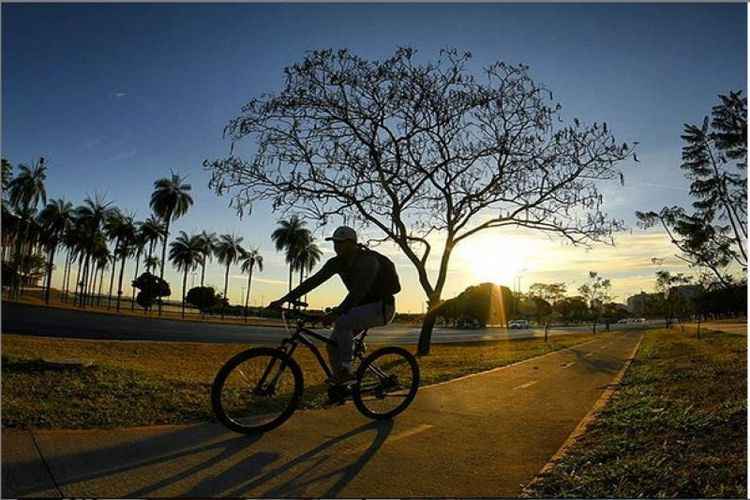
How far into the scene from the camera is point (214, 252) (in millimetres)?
73812

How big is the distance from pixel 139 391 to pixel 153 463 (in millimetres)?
2519

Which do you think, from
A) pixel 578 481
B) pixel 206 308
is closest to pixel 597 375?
pixel 578 481

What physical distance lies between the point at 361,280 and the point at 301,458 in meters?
1.95

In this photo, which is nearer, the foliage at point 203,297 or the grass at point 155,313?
the grass at point 155,313

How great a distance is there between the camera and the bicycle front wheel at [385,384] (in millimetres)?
5656

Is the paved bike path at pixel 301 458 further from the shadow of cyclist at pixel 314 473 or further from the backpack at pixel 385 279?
the backpack at pixel 385 279

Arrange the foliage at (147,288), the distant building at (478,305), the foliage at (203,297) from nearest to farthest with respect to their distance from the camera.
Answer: the foliage at (147,288), the foliage at (203,297), the distant building at (478,305)

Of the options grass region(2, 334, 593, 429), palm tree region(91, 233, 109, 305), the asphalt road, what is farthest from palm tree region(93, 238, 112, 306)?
grass region(2, 334, 593, 429)

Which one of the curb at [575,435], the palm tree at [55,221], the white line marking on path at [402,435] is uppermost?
the palm tree at [55,221]

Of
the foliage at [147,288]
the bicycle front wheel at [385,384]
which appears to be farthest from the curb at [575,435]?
the foliage at [147,288]

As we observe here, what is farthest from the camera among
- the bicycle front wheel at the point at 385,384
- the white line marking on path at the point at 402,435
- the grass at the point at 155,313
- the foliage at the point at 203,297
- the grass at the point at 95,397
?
the foliage at the point at 203,297

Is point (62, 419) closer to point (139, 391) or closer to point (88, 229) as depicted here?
point (139, 391)

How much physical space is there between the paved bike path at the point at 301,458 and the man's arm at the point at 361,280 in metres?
1.18

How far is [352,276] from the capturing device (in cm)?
557
